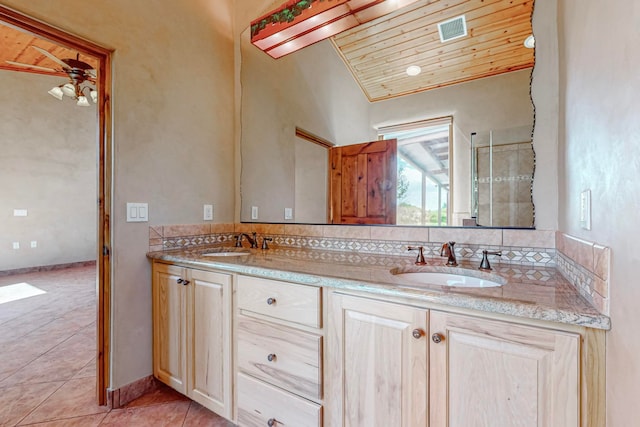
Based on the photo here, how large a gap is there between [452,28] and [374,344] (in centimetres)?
172

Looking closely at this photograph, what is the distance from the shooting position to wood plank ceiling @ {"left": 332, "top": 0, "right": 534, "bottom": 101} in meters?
1.43

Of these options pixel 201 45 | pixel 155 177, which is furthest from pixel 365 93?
pixel 155 177

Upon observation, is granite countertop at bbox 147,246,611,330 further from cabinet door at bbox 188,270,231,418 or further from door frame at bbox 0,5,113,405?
door frame at bbox 0,5,113,405

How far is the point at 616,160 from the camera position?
0.62m

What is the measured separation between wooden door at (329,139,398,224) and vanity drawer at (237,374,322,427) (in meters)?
1.03

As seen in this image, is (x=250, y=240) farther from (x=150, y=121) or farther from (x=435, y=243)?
(x=435, y=243)

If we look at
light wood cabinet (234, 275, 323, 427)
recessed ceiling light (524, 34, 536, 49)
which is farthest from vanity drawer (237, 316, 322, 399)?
recessed ceiling light (524, 34, 536, 49)

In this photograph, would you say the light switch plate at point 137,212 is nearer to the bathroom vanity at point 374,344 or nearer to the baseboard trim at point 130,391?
the bathroom vanity at point 374,344

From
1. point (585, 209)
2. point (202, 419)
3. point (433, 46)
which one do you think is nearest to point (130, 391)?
point (202, 419)

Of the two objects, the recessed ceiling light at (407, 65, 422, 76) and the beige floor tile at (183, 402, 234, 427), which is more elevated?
the recessed ceiling light at (407, 65, 422, 76)

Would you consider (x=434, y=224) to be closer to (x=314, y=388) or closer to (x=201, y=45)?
(x=314, y=388)

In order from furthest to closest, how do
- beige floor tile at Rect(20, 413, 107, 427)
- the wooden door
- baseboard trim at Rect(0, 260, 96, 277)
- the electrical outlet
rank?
baseboard trim at Rect(0, 260, 96, 277)
the electrical outlet
the wooden door
beige floor tile at Rect(20, 413, 107, 427)

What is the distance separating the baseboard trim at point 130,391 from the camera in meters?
1.62

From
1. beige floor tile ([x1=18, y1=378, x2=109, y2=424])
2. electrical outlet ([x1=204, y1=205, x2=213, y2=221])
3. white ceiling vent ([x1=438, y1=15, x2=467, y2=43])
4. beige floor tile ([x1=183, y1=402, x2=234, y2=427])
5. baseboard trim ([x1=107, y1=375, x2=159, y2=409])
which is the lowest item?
beige floor tile ([x1=183, y1=402, x2=234, y2=427])
